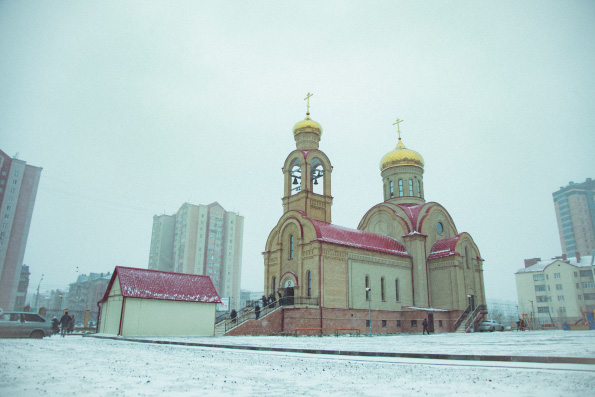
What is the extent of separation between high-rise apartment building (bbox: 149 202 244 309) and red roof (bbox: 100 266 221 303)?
5099 centimetres

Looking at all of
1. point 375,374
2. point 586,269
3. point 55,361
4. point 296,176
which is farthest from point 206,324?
point 586,269

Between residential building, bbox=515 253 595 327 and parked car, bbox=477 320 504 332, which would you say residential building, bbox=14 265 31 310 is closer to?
parked car, bbox=477 320 504 332

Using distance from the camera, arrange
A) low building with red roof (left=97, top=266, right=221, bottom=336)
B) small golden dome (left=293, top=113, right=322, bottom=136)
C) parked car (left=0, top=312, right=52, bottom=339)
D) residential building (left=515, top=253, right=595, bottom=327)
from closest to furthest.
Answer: parked car (left=0, top=312, right=52, bottom=339) < low building with red roof (left=97, top=266, right=221, bottom=336) < small golden dome (left=293, top=113, right=322, bottom=136) < residential building (left=515, top=253, right=595, bottom=327)

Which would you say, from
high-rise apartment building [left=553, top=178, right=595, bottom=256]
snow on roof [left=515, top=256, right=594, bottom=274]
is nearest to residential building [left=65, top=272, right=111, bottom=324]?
A: snow on roof [left=515, top=256, right=594, bottom=274]

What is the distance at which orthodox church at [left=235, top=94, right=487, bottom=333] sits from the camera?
93.5ft

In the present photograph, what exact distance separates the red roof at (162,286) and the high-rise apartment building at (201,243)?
2007 inches

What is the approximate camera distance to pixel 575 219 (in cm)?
8019

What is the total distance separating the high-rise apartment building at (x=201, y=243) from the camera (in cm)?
7550

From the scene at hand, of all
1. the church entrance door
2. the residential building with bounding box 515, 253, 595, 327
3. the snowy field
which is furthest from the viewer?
the residential building with bounding box 515, 253, 595, 327

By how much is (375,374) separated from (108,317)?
20.9 metres

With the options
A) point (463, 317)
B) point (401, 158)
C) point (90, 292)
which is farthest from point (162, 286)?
point (90, 292)

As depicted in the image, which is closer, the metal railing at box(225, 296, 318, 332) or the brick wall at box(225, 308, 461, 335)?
the brick wall at box(225, 308, 461, 335)

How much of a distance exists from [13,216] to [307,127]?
3064 cm

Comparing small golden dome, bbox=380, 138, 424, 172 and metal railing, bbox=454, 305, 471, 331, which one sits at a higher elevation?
small golden dome, bbox=380, 138, 424, 172
